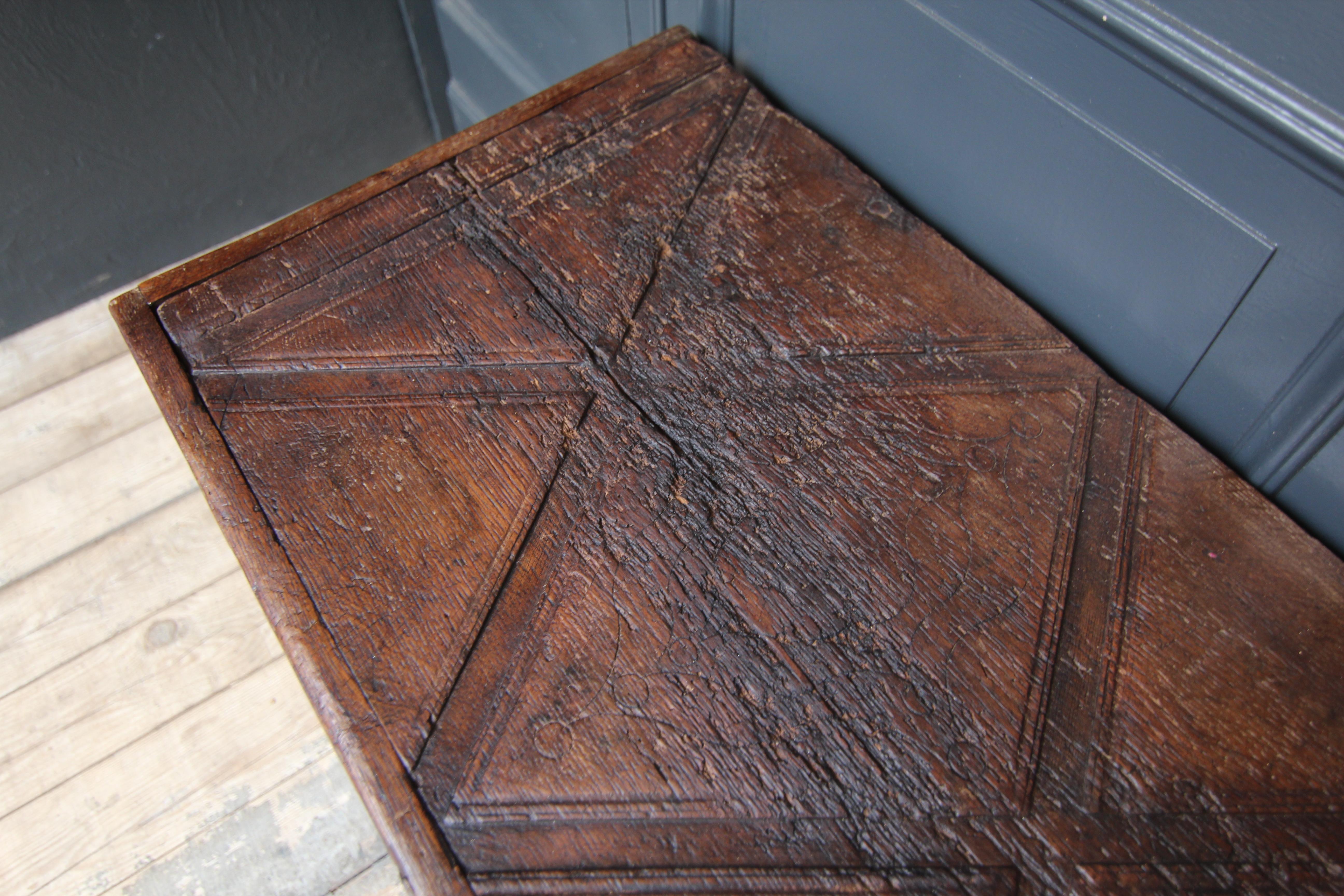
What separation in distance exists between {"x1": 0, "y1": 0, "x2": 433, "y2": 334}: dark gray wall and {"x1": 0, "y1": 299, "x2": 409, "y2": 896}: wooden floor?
0.36 metres

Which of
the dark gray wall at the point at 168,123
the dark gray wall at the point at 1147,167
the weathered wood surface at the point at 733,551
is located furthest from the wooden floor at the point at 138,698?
the dark gray wall at the point at 1147,167

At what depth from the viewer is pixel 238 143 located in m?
2.09

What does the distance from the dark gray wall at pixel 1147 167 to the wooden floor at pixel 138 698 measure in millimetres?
1408

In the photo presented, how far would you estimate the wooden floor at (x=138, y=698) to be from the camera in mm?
1462

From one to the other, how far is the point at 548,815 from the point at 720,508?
1.25 ft

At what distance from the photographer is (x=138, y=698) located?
1609 mm

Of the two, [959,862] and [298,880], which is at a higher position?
[959,862]

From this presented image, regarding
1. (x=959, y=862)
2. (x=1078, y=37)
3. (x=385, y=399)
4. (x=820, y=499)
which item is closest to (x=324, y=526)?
(x=385, y=399)

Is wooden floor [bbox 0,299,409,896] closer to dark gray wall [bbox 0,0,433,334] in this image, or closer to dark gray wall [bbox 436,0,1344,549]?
Result: dark gray wall [bbox 0,0,433,334]

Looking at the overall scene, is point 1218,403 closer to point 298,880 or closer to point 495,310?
point 495,310

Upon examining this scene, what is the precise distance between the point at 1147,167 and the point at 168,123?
1996mm

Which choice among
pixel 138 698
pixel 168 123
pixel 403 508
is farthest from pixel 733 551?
pixel 168 123

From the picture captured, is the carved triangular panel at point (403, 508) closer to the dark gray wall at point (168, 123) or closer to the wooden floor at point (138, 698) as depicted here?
the wooden floor at point (138, 698)

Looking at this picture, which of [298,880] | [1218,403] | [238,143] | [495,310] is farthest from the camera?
[238,143]
